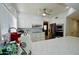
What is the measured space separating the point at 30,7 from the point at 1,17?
47 centimetres

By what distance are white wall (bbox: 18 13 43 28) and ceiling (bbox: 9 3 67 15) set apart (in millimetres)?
73

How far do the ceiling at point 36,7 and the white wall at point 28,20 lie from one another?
0.07m

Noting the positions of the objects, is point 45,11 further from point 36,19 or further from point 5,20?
point 5,20

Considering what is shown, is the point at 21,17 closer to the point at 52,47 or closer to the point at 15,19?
the point at 15,19

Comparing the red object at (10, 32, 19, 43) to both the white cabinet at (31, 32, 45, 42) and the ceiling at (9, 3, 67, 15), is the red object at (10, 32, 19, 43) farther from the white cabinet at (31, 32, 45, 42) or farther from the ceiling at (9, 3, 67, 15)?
the ceiling at (9, 3, 67, 15)

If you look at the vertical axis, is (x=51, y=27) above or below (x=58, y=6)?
below

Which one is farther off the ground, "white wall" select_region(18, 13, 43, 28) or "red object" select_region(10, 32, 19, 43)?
"white wall" select_region(18, 13, 43, 28)

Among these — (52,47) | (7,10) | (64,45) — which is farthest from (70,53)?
(7,10)

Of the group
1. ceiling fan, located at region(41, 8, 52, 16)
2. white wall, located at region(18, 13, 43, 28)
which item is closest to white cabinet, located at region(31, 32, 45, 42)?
white wall, located at region(18, 13, 43, 28)

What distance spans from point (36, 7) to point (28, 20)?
24 centimetres

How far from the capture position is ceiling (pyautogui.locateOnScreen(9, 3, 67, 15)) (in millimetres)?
2094

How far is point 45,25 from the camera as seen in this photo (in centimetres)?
217

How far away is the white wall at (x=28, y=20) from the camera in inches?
A: 84.7

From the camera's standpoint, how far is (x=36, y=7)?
212 cm
